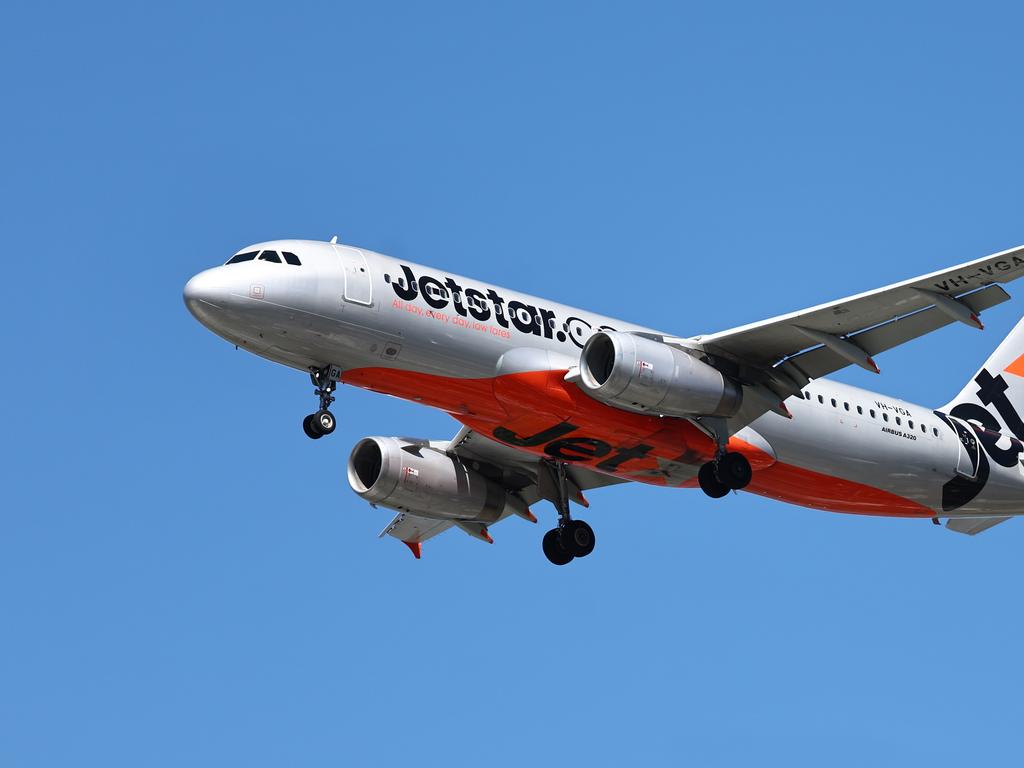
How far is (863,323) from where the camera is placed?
3466cm

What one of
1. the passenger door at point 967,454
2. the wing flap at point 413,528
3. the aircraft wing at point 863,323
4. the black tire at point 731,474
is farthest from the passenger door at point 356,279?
the passenger door at point 967,454

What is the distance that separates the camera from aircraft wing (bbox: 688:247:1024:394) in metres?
32.8

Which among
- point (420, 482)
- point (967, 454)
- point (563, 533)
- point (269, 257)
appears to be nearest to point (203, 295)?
point (269, 257)

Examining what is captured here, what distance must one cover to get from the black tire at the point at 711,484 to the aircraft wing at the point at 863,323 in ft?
7.54

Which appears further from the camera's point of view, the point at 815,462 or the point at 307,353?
the point at 815,462

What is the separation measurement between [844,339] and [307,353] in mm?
11266

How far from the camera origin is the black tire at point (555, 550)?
39688 mm

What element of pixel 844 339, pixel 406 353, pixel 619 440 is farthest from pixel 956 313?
pixel 406 353

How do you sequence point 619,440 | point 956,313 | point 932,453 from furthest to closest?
point 932,453, point 619,440, point 956,313

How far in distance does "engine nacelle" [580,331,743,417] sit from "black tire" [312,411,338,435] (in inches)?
203

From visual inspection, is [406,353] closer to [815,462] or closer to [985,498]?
[815,462]

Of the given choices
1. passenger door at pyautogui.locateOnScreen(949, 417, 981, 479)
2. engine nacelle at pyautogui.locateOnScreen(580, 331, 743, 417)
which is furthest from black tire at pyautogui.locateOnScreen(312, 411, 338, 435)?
passenger door at pyautogui.locateOnScreen(949, 417, 981, 479)

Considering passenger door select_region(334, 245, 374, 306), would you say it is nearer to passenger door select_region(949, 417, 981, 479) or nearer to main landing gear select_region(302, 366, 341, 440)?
main landing gear select_region(302, 366, 341, 440)

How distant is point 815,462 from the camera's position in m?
37.9
